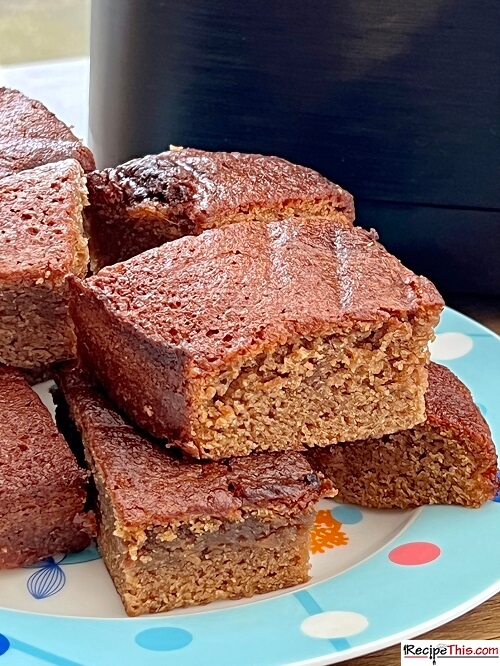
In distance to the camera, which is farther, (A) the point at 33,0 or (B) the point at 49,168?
(A) the point at 33,0

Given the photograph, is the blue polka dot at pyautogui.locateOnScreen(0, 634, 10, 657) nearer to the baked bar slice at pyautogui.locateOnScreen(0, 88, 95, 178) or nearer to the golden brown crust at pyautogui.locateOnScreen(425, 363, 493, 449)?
the golden brown crust at pyautogui.locateOnScreen(425, 363, 493, 449)

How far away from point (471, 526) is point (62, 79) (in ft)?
6.93

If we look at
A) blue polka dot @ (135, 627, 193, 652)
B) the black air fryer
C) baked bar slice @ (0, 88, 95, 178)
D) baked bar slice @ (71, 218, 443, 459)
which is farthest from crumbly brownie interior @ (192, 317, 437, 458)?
baked bar slice @ (0, 88, 95, 178)

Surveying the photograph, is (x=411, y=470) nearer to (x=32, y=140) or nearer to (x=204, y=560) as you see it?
(x=204, y=560)

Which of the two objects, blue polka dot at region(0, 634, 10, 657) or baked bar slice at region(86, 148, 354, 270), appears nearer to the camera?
blue polka dot at region(0, 634, 10, 657)

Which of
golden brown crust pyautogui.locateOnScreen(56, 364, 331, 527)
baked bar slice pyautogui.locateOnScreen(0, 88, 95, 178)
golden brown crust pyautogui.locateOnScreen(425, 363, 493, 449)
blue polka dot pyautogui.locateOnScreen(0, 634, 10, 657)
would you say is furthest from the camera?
baked bar slice pyautogui.locateOnScreen(0, 88, 95, 178)

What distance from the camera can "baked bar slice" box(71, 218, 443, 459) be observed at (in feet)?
4.95

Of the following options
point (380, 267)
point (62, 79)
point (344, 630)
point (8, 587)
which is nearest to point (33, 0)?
point (62, 79)

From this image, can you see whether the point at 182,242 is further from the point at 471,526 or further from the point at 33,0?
the point at 33,0

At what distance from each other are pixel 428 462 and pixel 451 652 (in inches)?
14.9

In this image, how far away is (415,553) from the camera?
1539 mm

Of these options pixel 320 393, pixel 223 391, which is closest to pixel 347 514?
pixel 320 393

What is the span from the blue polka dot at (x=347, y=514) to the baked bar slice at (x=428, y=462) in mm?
19

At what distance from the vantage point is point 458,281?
2295mm
